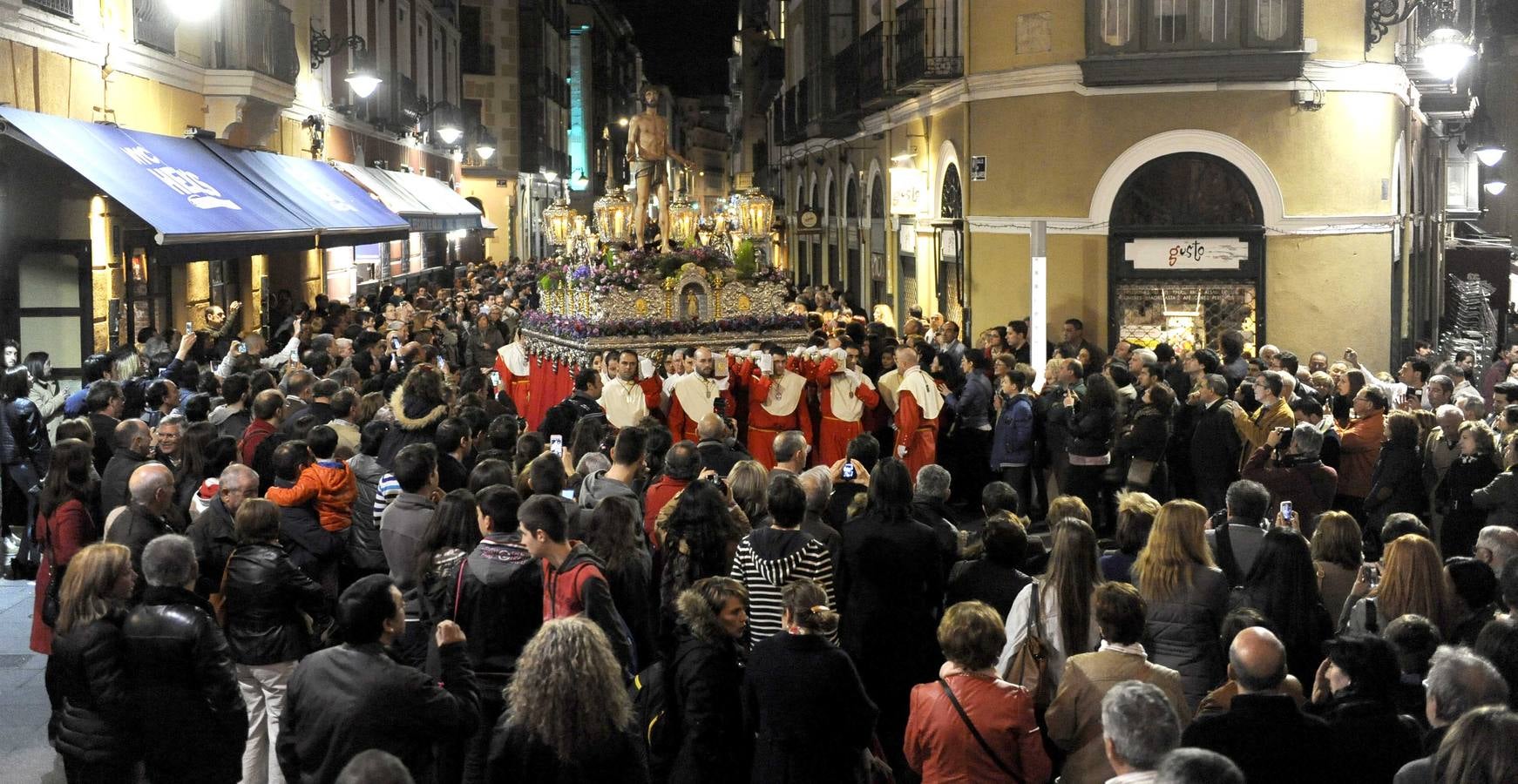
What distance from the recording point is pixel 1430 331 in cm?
2589

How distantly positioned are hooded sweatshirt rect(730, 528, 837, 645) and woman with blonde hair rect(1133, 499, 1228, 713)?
137cm

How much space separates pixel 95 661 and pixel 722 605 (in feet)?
7.91

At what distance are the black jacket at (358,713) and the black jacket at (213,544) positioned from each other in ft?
7.44

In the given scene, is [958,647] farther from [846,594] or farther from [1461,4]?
[1461,4]

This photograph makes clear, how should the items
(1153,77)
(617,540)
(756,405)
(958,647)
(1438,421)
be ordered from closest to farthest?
(958,647)
(617,540)
(1438,421)
(756,405)
(1153,77)

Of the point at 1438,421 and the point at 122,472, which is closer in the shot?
the point at 122,472

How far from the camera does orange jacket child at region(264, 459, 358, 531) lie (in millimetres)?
7848

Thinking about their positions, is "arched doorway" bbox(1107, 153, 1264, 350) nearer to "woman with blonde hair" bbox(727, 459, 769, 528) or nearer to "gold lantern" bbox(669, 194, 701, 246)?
"gold lantern" bbox(669, 194, 701, 246)

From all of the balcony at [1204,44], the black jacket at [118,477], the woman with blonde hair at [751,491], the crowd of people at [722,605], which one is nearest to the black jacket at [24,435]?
the crowd of people at [722,605]

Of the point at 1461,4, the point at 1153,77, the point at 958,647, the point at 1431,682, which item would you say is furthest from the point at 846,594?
the point at 1461,4

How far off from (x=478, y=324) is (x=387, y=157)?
15.1m

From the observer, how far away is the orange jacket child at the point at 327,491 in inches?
309

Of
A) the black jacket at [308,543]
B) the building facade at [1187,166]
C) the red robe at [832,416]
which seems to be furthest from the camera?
the building facade at [1187,166]

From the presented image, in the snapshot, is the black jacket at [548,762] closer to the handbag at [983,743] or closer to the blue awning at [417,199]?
the handbag at [983,743]
